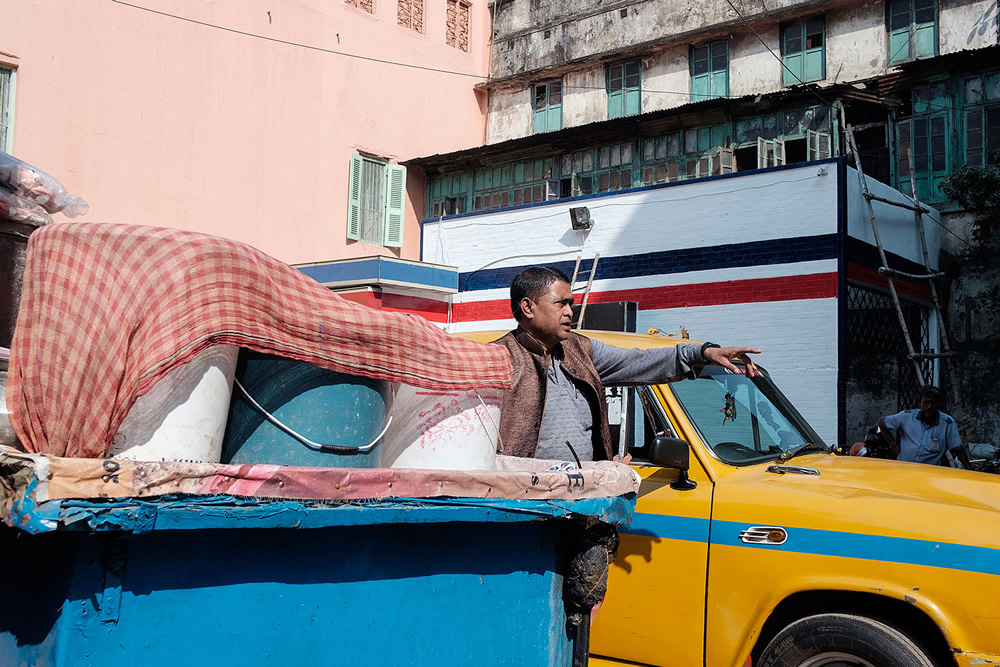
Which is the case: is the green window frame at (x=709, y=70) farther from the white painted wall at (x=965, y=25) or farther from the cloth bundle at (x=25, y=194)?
the cloth bundle at (x=25, y=194)

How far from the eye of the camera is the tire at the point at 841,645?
327cm

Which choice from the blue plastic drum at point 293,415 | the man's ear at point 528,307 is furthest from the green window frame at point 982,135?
the blue plastic drum at point 293,415

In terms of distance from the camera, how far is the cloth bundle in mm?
3745

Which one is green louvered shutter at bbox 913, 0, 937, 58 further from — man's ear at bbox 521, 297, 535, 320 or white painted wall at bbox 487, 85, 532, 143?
man's ear at bbox 521, 297, 535, 320

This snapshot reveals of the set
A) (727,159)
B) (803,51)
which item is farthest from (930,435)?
(803,51)

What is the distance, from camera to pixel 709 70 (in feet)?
59.0

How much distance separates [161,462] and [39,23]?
51.4ft

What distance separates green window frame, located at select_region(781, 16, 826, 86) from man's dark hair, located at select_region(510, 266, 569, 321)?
48.7 ft

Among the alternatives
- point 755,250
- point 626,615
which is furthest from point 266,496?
point 755,250

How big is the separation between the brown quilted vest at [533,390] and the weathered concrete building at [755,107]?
8100 millimetres

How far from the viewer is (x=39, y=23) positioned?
14820 mm

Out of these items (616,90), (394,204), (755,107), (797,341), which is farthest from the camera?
(394,204)

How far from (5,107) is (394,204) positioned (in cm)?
772

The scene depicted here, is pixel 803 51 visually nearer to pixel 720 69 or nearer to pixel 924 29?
pixel 720 69
